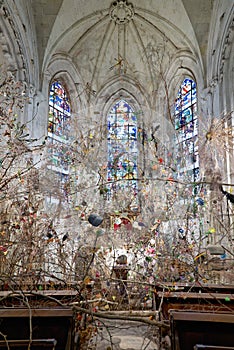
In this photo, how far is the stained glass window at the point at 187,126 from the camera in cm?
983

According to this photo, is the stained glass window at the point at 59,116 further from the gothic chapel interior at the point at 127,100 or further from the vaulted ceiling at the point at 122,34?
the vaulted ceiling at the point at 122,34

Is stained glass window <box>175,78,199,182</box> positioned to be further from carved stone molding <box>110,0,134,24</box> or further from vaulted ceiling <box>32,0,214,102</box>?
carved stone molding <box>110,0,134,24</box>

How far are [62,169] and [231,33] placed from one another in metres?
5.78

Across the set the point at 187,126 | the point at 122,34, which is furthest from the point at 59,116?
the point at 187,126

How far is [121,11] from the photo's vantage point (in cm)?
1095

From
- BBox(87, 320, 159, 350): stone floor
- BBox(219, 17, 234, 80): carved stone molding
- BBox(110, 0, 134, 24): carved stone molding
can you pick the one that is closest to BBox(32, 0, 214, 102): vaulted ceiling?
BBox(110, 0, 134, 24): carved stone molding

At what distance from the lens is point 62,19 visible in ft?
33.8

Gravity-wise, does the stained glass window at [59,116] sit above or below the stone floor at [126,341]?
above

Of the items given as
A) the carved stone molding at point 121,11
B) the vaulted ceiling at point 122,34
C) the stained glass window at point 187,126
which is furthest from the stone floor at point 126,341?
the carved stone molding at point 121,11

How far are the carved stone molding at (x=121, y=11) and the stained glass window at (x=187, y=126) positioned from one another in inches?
111

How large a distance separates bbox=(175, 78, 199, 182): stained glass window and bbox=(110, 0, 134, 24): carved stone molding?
2.82 meters

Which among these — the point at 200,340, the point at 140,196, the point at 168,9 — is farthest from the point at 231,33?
the point at 200,340

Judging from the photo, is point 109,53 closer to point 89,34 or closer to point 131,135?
point 89,34

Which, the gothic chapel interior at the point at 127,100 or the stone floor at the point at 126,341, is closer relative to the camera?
the stone floor at the point at 126,341
